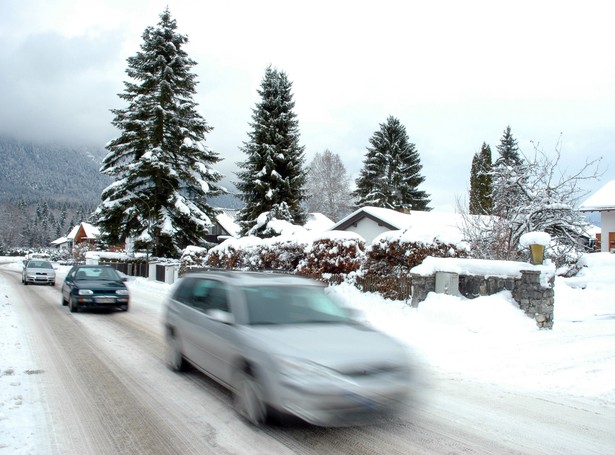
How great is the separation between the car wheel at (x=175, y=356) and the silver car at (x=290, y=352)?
0.27 m

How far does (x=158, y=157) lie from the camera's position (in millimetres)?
34031

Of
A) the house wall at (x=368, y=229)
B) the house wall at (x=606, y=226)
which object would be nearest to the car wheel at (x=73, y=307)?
the house wall at (x=368, y=229)

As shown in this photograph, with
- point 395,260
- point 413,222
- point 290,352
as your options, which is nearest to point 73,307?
point 395,260

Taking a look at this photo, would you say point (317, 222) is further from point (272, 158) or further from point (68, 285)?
point (68, 285)

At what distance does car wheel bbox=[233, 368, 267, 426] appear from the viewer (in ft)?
16.2

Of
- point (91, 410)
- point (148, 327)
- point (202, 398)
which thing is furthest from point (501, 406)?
point (148, 327)

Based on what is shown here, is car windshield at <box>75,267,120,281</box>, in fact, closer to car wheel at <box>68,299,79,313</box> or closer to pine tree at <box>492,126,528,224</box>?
car wheel at <box>68,299,79,313</box>

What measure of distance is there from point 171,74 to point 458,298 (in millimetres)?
29922

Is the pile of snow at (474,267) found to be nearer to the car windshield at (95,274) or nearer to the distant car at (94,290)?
the distant car at (94,290)

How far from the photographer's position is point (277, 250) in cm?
1845

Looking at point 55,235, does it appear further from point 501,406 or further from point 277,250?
point 501,406

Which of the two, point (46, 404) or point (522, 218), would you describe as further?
point (522, 218)

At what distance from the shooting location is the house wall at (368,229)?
30.2 metres

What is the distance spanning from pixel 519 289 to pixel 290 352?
27.9ft
